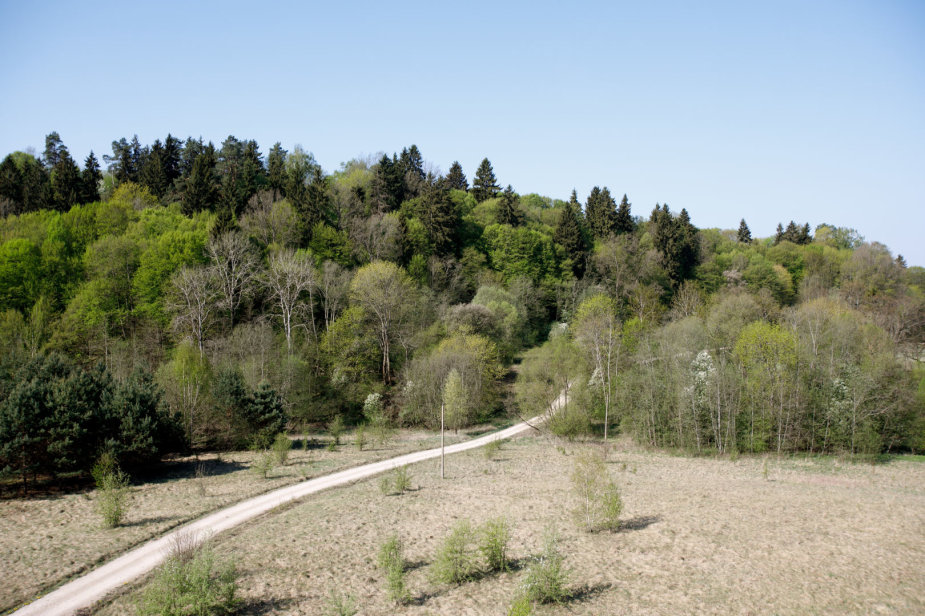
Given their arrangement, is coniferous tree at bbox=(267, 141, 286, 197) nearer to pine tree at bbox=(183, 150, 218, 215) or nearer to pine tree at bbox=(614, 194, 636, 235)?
A: pine tree at bbox=(183, 150, 218, 215)

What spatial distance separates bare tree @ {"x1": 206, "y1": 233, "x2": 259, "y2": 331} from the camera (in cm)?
4428

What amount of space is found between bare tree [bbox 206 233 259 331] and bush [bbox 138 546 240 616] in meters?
35.3

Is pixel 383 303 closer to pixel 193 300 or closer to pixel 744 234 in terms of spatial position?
pixel 193 300

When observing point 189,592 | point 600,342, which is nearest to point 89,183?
point 600,342

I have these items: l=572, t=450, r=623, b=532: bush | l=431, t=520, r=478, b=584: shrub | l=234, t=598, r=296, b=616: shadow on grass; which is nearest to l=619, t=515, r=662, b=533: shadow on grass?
l=572, t=450, r=623, b=532: bush

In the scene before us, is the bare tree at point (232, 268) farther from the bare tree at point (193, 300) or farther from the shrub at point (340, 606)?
the shrub at point (340, 606)

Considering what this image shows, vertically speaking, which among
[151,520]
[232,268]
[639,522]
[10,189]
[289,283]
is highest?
[10,189]

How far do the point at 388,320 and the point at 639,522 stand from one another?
32.8 meters

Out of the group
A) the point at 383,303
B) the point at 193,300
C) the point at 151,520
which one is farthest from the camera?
the point at 383,303

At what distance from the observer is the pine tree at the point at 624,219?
77.7m

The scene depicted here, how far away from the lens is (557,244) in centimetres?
6812

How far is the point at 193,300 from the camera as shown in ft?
142

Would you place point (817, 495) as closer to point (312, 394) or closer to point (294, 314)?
point (312, 394)

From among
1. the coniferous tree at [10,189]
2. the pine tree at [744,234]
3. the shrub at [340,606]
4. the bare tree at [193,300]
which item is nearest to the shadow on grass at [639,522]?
the shrub at [340,606]
